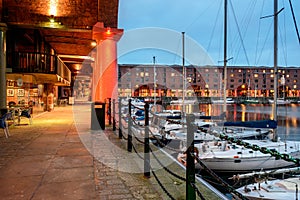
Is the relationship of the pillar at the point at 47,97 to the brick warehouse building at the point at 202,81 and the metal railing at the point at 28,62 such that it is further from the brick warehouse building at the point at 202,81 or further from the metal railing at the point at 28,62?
the brick warehouse building at the point at 202,81

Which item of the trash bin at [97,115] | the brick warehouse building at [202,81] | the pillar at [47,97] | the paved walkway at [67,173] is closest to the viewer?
the paved walkway at [67,173]

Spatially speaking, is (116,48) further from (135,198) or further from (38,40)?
(135,198)

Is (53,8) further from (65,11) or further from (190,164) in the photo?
(190,164)

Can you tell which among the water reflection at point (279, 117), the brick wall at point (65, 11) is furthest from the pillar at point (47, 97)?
the water reflection at point (279, 117)

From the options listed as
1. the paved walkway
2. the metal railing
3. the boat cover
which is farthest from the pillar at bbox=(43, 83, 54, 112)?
the boat cover

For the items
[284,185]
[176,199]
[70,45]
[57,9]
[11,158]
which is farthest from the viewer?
[70,45]

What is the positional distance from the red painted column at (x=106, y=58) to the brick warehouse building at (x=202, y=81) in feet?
181

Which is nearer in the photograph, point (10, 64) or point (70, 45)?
point (10, 64)

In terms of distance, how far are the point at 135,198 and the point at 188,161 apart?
38.2 inches

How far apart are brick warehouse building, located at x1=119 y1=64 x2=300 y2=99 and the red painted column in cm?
5530

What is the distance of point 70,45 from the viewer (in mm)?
12602

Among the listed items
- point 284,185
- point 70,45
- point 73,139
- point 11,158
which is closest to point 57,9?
point 70,45

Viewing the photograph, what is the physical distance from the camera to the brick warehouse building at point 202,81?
68.8 m

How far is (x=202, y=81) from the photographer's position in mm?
75938
